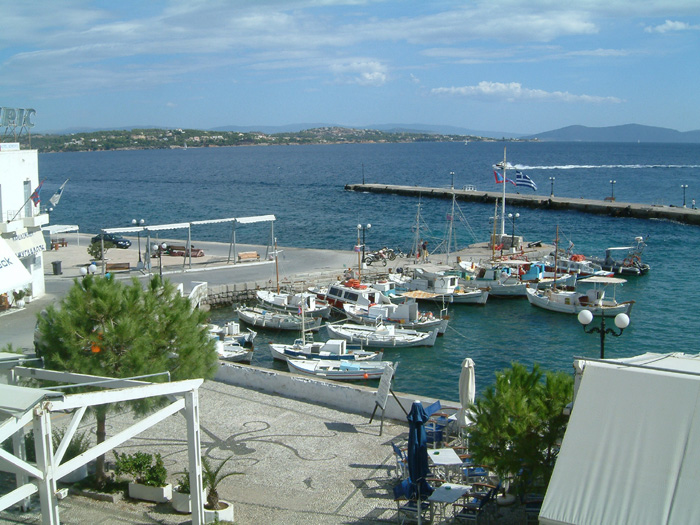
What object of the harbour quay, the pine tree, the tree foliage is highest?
the pine tree

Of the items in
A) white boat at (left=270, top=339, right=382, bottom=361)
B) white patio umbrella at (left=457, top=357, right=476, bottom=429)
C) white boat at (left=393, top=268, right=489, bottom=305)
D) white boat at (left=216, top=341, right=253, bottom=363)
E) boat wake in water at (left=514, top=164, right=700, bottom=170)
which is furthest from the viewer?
boat wake in water at (left=514, top=164, right=700, bottom=170)

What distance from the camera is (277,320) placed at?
33656 mm

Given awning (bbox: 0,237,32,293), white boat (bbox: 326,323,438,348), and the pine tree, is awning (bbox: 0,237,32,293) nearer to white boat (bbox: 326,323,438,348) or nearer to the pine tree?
the pine tree

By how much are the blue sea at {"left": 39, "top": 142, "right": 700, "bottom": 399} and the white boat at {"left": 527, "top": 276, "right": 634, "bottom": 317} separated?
567mm

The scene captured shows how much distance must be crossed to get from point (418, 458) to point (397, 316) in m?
22.8

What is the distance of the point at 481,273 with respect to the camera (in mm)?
41469

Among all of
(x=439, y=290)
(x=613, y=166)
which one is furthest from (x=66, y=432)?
(x=613, y=166)

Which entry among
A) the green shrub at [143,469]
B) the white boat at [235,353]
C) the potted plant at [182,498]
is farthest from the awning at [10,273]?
the white boat at [235,353]

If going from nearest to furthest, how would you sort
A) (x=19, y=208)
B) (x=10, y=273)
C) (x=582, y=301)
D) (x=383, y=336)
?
(x=10, y=273) < (x=19, y=208) < (x=383, y=336) < (x=582, y=301)

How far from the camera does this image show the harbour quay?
74750mm

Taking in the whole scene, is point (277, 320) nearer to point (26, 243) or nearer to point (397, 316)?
point (397, 316)

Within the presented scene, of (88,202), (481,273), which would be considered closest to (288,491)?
(481,273)

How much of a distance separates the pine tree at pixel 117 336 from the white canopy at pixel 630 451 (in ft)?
20.0

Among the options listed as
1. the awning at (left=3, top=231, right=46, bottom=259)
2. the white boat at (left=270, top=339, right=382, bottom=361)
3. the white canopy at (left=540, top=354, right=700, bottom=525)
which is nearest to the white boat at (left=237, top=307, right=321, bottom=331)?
the white boat at (left=270, top=339, right=382, bottom=361)
